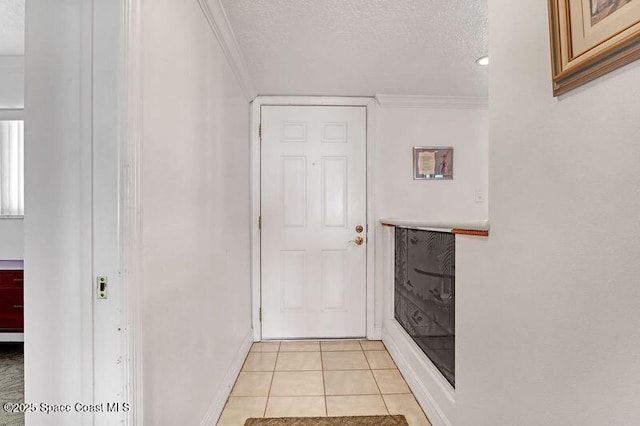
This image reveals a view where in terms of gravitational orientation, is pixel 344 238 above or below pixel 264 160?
below

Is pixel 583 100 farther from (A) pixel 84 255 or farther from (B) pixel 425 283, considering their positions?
(B) pixel 425 283

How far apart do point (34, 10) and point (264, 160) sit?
2255 mm

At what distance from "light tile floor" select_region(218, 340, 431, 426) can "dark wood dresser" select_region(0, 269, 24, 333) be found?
185 centimetres

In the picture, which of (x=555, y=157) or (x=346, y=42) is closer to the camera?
(x=555, y=157)

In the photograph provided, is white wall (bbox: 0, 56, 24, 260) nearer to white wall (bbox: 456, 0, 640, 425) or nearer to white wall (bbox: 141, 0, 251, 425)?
white wall (bbox: 141, 0, 251, 425)

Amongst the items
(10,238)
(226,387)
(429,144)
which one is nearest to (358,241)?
(429,144)

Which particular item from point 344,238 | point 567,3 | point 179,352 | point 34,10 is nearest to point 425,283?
point 344,238

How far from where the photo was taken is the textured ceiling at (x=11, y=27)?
1876 mm

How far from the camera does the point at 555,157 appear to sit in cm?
85

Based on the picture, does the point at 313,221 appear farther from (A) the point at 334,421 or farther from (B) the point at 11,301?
(B) the point at 11,301

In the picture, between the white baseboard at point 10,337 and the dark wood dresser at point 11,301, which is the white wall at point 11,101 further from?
the white baseboard at point 10,337

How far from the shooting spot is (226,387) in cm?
206

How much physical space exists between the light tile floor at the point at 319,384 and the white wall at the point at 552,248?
87 cm

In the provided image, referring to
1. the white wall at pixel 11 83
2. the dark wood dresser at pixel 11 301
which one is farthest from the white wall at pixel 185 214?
the white wall at pixel 11 83
